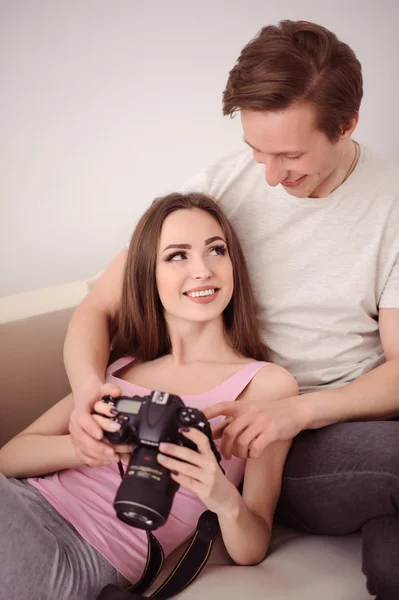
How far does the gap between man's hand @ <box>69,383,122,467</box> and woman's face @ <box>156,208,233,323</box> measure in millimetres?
289

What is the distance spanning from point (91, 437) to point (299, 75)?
29.6 inches

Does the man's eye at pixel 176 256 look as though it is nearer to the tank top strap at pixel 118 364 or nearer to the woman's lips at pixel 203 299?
the woman's lips at pixel 203 299

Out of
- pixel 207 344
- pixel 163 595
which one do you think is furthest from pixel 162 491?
pixel 207 344

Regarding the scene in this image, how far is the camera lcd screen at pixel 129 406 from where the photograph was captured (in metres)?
1.05

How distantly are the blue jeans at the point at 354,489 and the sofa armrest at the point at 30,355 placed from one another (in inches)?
25.6

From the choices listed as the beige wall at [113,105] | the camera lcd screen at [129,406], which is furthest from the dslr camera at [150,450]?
the beige wall at [113,105]

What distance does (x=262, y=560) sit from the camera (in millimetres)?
1268

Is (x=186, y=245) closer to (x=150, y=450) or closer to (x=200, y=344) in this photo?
(x=200, y=344)

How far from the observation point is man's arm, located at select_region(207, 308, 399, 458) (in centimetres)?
116

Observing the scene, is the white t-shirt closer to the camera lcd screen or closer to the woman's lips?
the woman's lips

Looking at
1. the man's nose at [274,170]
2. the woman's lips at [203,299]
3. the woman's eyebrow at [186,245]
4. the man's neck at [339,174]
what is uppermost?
the man's nose at [274,170]

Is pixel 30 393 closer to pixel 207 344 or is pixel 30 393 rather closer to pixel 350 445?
pixel 207 344

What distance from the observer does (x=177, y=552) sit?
4.31 ft

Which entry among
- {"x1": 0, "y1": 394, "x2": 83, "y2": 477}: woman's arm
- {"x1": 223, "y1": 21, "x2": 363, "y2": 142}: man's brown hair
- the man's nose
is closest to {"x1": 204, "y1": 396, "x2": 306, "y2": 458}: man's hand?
{"x1": 0, "y1": 394, "x2": 83, "y2": 477}: woman's arm
